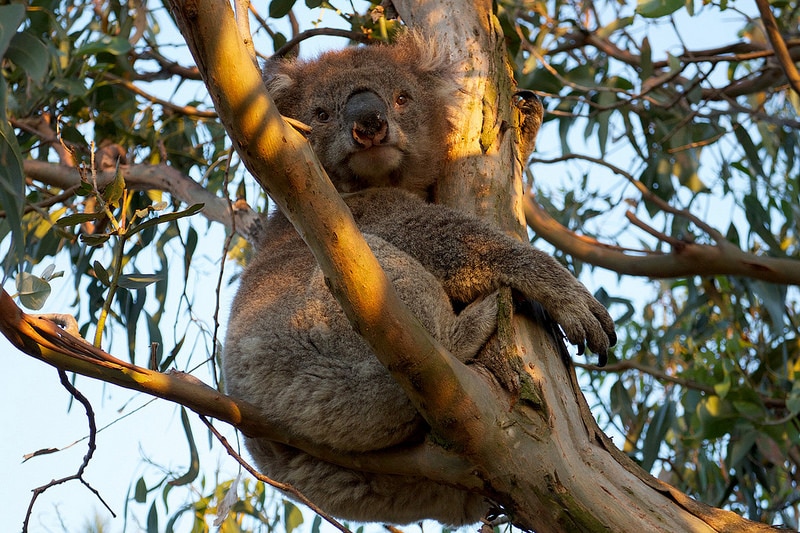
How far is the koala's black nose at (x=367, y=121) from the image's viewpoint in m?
2.84

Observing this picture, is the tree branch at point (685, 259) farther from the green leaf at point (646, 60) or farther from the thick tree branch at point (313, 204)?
the thick tree branch at point (313, 204)

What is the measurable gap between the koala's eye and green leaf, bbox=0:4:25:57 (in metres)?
1.30

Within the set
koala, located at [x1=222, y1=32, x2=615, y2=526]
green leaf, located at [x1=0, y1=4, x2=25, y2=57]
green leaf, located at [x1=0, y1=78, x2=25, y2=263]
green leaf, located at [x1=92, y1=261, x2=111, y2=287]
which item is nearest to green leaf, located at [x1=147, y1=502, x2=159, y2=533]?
koala, located at [x1=222, y1=32, x2=615, y2=526]

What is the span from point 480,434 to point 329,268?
54cm

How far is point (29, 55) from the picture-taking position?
2264 mm

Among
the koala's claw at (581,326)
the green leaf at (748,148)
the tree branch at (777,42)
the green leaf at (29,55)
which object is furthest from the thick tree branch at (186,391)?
the green leaf at (748,148)

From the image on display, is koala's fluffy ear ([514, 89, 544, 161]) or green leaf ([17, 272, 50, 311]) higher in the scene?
koala's fluffy ear ([514, 89, 544, 161])

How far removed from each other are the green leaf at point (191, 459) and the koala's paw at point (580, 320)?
4.74ft

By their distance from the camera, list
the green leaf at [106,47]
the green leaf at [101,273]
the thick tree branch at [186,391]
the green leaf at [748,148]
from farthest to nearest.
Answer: the green leaf at [748,148] → the green leaf at [106,47] → the green leaf at [101,273] → the thick tree branch at [186,391]

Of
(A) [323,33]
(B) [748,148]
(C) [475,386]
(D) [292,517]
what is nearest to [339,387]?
(C) [475,386]

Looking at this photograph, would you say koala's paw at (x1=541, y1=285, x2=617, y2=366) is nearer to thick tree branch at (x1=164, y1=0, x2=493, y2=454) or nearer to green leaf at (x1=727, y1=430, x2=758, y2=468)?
thick tree branch at (x1=164, y1=0, x2=493, y2=454)

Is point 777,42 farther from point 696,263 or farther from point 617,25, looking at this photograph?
point 696,263

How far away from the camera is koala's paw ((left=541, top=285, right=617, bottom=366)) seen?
2246mm

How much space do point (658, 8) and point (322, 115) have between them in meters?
1.34
